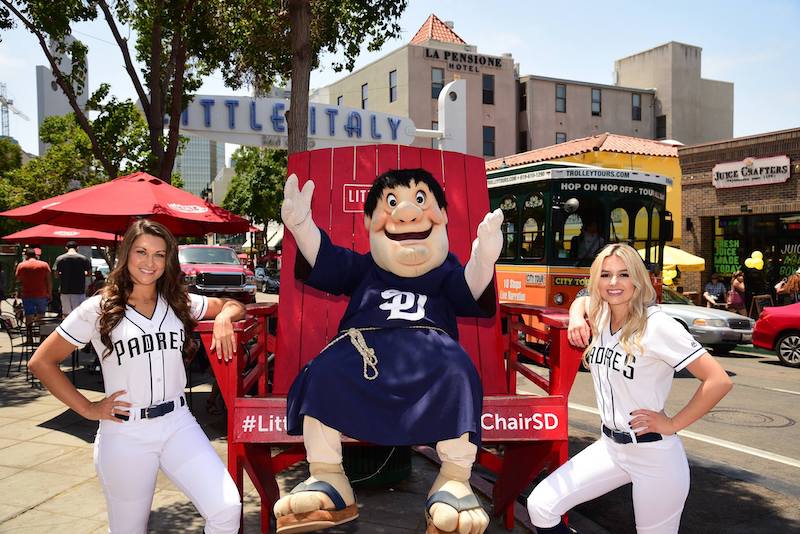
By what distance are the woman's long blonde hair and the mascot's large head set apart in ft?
3.17

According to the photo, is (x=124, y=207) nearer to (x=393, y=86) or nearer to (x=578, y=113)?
(x=393, y=86)

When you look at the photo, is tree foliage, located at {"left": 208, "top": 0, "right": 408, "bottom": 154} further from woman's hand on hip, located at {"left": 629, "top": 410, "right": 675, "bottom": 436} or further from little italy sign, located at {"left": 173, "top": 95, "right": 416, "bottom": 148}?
woman's hand on hip, located at {"left": 629, "top": 410, "right": 675, "bottom": 436}

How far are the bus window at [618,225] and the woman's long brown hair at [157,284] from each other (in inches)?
344

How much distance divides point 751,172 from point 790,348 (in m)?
9.04

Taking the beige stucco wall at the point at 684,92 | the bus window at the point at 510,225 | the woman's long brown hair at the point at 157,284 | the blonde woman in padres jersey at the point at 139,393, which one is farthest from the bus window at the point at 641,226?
the beige stucco wall at the point at 684,92

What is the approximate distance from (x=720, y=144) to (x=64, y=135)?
26822mm

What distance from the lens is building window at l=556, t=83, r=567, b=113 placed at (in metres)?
38.4

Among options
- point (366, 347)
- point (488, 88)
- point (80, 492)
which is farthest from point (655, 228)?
point (488, 88)

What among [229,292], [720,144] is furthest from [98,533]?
[720,144]

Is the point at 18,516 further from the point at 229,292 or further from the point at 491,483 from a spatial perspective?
the point at 229,292

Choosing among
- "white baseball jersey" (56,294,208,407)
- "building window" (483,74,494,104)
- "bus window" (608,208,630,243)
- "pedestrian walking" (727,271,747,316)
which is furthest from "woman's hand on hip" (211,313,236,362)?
"building window" (483,74,494,104)

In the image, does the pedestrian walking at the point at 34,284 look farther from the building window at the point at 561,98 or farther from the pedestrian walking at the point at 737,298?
the building window at the point at 561,98

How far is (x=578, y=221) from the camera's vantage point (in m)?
10.7

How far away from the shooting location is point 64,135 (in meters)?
29.8
